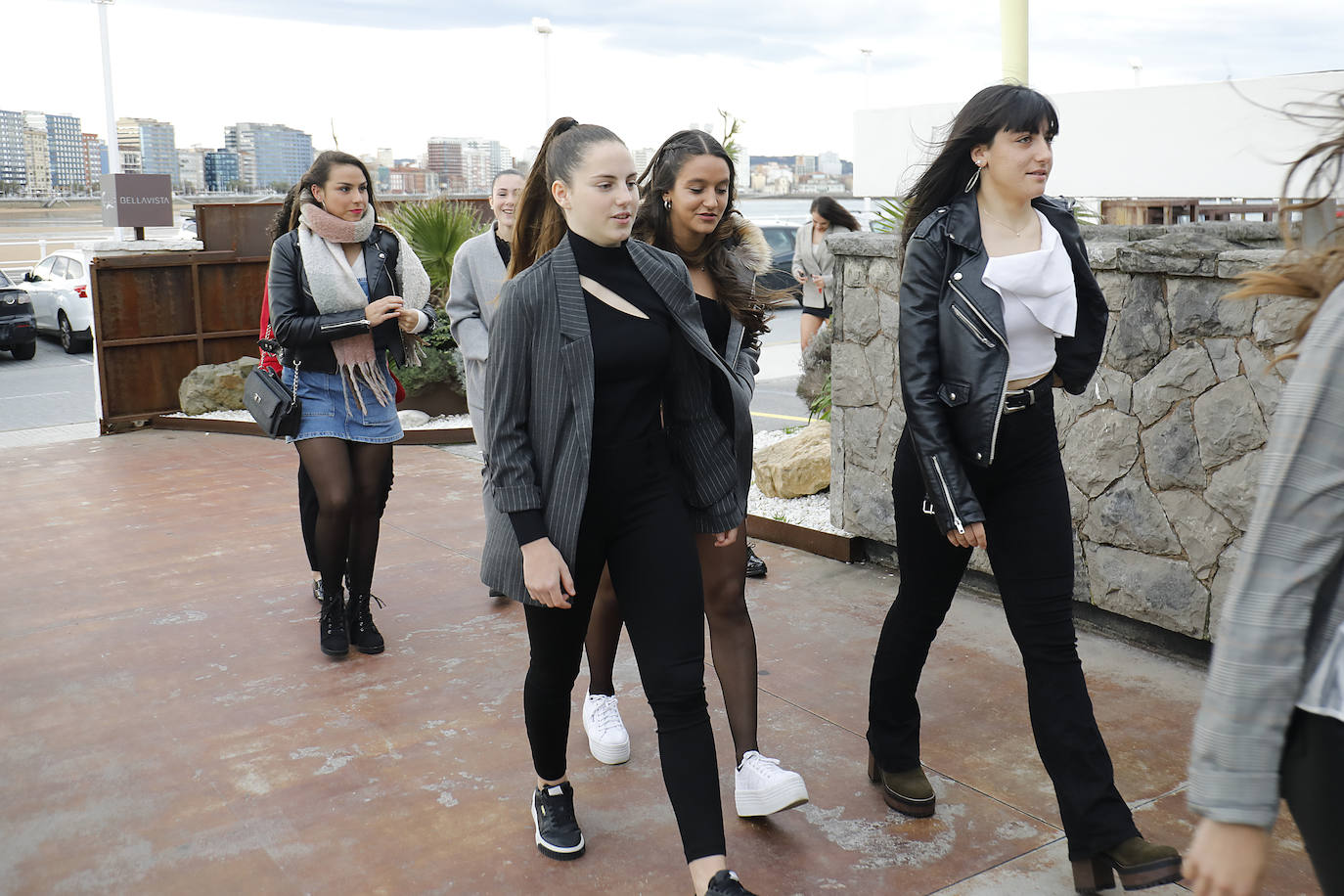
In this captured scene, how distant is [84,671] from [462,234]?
7.07m

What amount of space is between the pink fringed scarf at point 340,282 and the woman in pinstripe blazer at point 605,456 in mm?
2214

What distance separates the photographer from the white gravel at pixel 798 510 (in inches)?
259

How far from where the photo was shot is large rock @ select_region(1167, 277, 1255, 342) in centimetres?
441

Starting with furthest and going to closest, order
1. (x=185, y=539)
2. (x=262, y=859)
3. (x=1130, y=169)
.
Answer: (x=1130, y=169), (x=185, y=539), (x=262, y=859)

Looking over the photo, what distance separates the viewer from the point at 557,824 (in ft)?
11.1

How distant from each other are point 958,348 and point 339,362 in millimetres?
2905

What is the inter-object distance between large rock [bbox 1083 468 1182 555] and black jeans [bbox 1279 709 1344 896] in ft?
11.3

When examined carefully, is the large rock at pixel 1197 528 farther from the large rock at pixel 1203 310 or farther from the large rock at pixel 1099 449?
the large rock at pixel 1203 310

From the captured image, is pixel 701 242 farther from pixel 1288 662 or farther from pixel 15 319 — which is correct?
pixel 15 319

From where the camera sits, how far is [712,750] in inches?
116

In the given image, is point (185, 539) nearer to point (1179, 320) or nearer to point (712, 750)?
point (712, 750)

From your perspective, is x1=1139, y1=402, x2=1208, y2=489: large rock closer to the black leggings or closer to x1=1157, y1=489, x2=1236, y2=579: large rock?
x1=1157, y1=489, x2=1236, y2=579: large rock

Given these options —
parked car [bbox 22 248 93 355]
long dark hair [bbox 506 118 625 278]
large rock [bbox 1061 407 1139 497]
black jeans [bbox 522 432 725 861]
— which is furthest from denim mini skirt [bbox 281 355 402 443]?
parked car [bbox 22 248 93 355]

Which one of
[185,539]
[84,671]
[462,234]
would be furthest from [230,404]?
[84,671]
